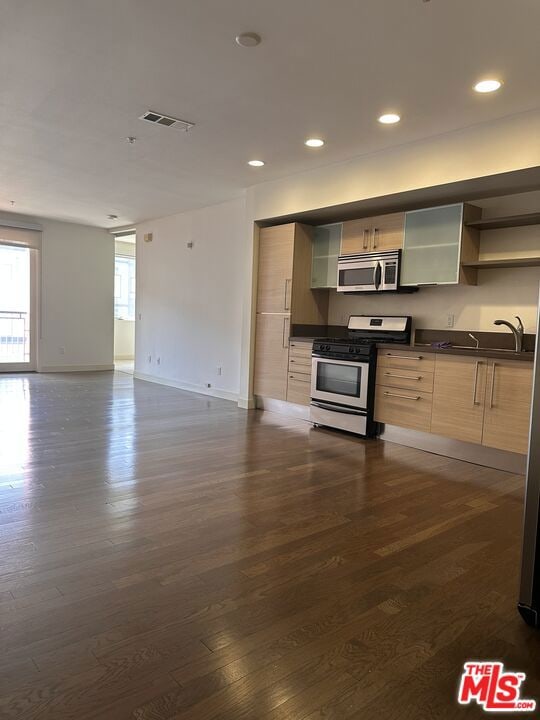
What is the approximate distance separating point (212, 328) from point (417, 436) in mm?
3698

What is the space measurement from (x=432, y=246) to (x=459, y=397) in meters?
1.40

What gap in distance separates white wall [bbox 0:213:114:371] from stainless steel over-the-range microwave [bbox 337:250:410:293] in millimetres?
→ 6030

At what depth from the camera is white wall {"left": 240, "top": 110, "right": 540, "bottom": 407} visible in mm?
3635

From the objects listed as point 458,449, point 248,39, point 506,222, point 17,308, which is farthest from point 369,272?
point 17,308

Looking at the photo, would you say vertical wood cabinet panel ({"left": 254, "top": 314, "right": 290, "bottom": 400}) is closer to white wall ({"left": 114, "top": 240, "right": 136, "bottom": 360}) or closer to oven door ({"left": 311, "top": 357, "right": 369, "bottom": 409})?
oven door ({"left": 311, "top": 357, "right": 369, "bottom": 409})

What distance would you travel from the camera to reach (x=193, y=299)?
7.70m

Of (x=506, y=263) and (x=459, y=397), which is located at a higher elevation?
(x=506, y=263)

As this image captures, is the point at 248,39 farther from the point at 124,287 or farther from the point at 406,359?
the point at 124,287

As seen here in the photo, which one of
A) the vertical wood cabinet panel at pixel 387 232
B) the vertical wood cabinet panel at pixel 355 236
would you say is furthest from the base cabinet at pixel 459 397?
the vertical wood cabinet panel at pixel 355 236

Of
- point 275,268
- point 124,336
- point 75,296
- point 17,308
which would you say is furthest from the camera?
point 124,336

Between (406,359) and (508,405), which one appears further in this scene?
(406,359)

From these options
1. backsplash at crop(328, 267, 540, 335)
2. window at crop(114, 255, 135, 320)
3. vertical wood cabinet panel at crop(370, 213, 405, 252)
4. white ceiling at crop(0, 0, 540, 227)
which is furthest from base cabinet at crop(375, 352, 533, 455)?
window at crop(114, 255, 135, 320)
